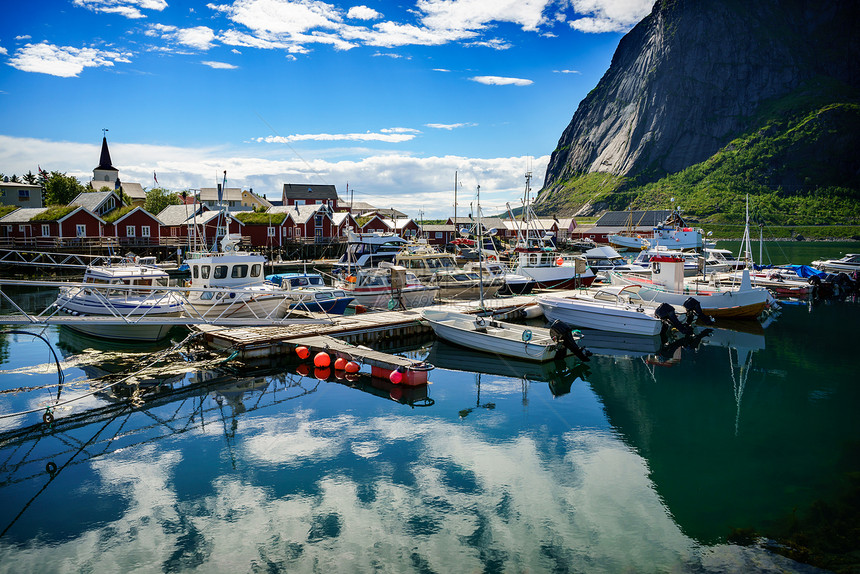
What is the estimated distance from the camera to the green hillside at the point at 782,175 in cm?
12888

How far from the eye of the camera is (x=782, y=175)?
139375 millimetres

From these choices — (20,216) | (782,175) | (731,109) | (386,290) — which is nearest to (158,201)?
(20,216)

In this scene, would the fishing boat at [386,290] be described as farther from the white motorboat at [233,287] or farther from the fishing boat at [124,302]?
the fishing boat at [124,302]

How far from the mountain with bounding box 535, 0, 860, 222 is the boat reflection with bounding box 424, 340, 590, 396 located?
140 m

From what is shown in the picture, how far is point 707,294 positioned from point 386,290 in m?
17.7

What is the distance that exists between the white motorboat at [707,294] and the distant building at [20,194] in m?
83.3

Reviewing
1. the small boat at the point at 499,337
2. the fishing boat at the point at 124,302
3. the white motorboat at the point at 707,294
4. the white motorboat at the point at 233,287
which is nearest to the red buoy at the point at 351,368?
the white motorboat at the point at 233,287

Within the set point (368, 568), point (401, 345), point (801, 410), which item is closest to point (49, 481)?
point (368, 568)

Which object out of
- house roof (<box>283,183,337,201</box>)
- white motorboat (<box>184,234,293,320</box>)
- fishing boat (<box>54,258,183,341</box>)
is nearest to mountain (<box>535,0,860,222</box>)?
house roof (<box>283,183,337,201</box>)

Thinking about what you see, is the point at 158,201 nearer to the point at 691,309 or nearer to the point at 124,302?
the point at 124,302

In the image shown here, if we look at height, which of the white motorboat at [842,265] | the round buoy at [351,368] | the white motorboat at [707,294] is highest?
the white motorboat at [842,265]

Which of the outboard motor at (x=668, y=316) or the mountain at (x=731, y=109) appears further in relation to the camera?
the mountain at (x=731, y=109)

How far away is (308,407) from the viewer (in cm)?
1650

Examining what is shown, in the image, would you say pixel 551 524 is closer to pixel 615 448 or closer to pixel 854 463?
pixel 615 448
